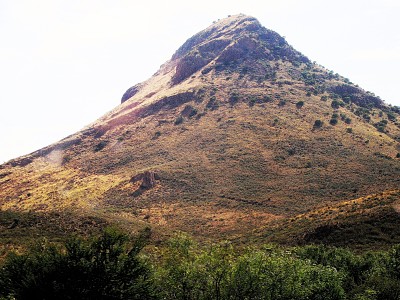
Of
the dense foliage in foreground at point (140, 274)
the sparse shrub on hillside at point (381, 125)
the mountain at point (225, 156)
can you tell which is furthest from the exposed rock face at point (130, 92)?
the dense foliage in foreground at point (140, 274)

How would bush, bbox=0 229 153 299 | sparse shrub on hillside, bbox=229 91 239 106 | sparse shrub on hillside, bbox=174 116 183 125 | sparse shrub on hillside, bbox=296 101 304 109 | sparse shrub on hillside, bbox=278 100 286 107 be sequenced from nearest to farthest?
bush, bbox=0 229 153 299, sparse shrub on hillside, bbox=174 116 183 125, sparse shrub on hillside, bbox=296 101 304 109, sparse shrub on hillside, bbox=278 100 286 107, sparse shrub on hillside, bbox=229 91 239 106

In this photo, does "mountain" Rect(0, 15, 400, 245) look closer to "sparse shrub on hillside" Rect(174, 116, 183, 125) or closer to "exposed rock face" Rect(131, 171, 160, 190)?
"exposed rock face" Rect(131, 171, 160, 190)

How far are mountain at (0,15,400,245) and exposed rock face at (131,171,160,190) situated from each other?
292 mm

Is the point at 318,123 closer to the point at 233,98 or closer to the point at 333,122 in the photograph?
the point at 333,122

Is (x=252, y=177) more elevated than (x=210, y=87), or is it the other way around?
(x=210, y=87)

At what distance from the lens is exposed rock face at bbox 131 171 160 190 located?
252 ft

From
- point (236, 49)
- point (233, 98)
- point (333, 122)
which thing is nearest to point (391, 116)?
point (333, 122)

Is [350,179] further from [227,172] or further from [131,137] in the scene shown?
[131,137]

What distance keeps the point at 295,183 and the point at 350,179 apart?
37.5 ft

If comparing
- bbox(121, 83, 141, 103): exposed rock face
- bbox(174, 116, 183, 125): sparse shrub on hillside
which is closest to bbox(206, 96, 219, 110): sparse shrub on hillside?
bbox(174, 116, 183, 125): sparse shrub on hillside

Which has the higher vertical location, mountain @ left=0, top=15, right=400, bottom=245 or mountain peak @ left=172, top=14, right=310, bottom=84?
mountain peak @ left=172, top=14, right=310, bottom=84

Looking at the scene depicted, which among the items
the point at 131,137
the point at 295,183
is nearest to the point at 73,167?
the point at 131,137

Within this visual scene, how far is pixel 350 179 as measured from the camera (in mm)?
69750

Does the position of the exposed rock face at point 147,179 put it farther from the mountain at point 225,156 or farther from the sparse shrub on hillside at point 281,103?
the sparse shrub on hillside at point 281,103
